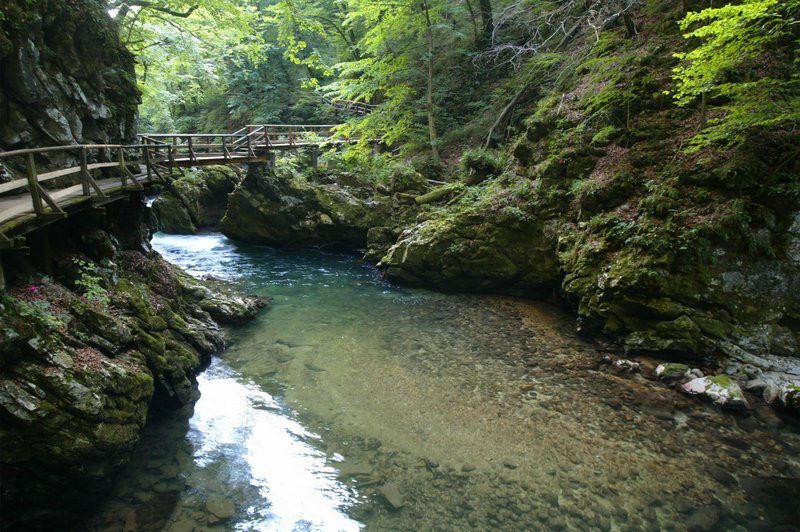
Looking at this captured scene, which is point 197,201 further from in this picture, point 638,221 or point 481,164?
point 638,221

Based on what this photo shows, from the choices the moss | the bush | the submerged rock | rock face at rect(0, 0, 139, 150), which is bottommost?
the submerged rock

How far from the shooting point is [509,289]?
42.4ft

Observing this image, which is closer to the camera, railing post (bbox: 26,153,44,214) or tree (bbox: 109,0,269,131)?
railing post (bbox: 26,153,44,214)

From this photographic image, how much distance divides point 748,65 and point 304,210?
50.3 feet

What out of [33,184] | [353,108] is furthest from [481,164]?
[353,108]

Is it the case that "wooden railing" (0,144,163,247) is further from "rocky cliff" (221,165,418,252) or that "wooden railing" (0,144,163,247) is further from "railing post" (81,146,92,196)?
"rocky cliff" (221,165,418,252)

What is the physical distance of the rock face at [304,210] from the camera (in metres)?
18.1

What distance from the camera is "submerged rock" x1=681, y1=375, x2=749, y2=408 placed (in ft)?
23.5

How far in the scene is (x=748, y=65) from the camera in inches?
356

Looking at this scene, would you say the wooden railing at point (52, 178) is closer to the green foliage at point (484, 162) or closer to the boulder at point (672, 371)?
the green foliage at point (484, 162)

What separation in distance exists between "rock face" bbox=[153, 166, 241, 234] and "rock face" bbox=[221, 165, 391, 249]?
12.8ft

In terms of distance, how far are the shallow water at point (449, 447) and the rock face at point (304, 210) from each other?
8546mm

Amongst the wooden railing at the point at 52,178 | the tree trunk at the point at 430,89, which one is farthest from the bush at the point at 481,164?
the wooden railing at the point at 52,178

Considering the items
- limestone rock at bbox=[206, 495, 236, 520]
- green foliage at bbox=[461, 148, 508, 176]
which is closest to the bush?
green foliage at bbox=[461, 148, 508, 176]
